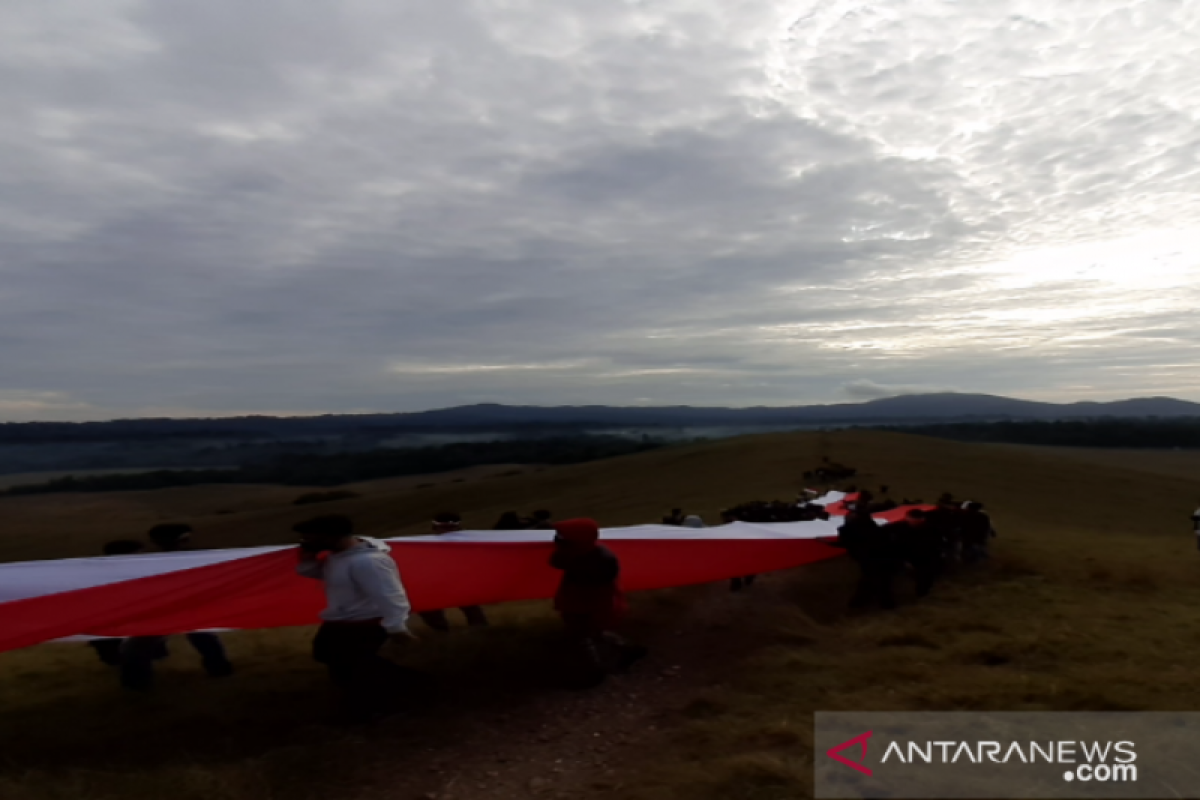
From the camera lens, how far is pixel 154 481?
84.7m

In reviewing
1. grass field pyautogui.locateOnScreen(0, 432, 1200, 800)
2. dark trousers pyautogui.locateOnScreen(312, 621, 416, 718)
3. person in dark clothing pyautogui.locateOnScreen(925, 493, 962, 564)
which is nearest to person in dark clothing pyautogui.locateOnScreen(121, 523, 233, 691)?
grass field pyautogui.locateOnScreen(0, 432, 1200, 800)

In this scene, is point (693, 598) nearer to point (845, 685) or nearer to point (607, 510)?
point (845, 685)

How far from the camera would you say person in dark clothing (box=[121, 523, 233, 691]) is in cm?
765

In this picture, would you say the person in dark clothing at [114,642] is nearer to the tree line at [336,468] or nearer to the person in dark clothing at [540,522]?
the person in dark clothing at [540,522]

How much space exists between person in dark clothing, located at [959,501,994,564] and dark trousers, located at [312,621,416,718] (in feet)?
29.6

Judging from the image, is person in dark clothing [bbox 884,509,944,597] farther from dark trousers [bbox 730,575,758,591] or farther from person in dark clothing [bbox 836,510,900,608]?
dark trousers [bbox 730,575,758,591]

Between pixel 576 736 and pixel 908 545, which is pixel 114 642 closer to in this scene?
pixel 576 736

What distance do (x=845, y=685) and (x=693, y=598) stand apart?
3602mm

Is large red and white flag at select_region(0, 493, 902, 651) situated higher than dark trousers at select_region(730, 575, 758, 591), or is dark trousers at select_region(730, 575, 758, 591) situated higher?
large red and white flag at select_region(0, 493, 902, 651)

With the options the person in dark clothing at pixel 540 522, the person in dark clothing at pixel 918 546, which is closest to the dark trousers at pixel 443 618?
the person in dark clothing at pixel 540 522

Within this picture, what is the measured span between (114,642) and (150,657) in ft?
4.02

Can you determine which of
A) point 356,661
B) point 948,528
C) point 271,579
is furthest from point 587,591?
point 948,528

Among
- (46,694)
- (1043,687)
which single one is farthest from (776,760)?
(46,694)

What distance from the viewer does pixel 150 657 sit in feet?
25.2
